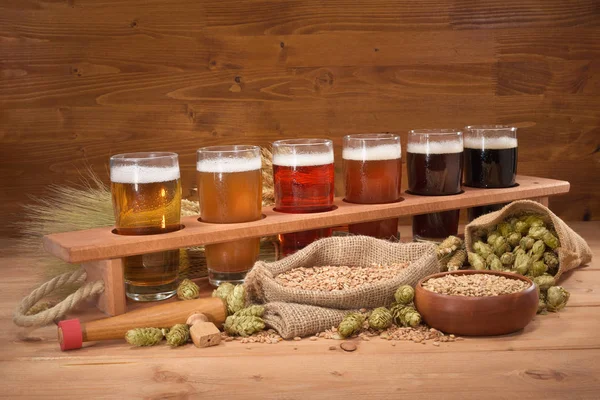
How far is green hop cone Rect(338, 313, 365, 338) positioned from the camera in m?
1.44

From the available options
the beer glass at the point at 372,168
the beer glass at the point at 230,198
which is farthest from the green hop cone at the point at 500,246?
the beer glass at the point at 230,198

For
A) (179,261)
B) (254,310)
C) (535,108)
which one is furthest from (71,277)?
(535,108)

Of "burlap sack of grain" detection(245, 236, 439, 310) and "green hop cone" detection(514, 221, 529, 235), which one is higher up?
"green hop cone" detection(514, 221, 529, 235)

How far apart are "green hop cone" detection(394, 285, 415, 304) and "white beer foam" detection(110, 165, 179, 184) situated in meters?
0.50

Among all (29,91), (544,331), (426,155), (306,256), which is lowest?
(544,331)

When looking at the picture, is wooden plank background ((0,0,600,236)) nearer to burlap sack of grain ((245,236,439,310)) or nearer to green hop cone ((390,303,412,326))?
burlap sack of grain ((245,236,439,310))

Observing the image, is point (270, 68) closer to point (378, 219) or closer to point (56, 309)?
point (378, 219)

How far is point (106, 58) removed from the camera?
7.58 feet

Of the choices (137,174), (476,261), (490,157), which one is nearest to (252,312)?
(137,174)

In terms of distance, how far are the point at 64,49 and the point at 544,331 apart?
152 cm

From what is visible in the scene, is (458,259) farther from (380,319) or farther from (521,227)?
(380,319)

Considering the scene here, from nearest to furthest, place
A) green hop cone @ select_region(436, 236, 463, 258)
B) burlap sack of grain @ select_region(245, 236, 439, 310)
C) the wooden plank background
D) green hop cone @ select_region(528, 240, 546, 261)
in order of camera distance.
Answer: burlap sack of grain @ select_region(245, 236, 439, 310)
green hop cone @ select_region(528, 240, 546, 261)
green hop cone @ select_region(436, 236, 463, 258)
the wooden plank background

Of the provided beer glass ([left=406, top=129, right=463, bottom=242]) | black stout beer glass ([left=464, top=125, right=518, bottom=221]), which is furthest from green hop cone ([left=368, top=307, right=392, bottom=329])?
black stout beer glass ([left=464, top=125, right=518, bottom=221])

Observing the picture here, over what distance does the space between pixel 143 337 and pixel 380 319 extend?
0.42 m
